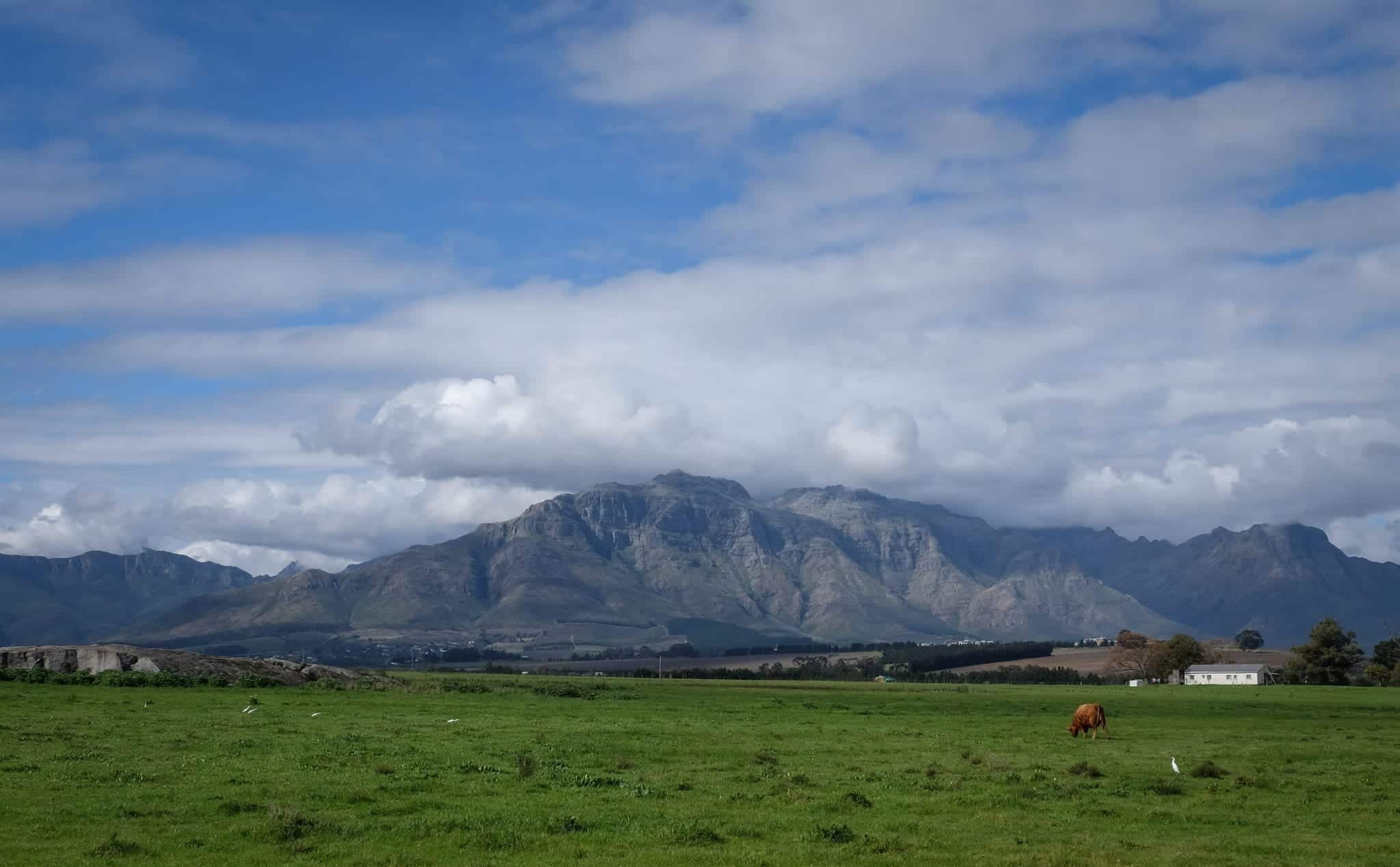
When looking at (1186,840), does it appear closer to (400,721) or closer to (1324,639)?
(400,721)

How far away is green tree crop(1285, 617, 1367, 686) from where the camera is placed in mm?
173250

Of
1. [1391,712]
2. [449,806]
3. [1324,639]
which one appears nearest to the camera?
[449,806]

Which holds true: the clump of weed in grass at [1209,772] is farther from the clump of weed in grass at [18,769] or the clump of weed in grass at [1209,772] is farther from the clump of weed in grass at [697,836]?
the clump of weed in grass at [18,769]

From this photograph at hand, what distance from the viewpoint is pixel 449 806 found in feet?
99.0

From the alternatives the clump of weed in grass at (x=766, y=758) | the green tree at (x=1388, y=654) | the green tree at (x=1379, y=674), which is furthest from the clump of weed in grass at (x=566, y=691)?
the green tree at (x=1388, y=654)

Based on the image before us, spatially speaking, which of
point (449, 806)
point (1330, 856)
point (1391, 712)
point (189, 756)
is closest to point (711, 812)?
point (449, 806)

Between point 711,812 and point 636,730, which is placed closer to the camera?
point 711,812

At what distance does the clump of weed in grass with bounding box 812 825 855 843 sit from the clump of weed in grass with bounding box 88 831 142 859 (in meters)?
15.1

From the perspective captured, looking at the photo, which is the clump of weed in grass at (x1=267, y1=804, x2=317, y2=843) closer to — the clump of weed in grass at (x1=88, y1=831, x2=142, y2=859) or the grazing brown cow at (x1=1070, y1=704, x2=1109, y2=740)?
the clump of weed in grass at (x1=88, y1=831, x2=142, y2=859)

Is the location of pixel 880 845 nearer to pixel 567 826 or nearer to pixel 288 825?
pixel 567 826

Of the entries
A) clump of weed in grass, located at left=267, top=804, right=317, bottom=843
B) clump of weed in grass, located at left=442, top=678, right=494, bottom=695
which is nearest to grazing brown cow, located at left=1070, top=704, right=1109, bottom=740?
clump of weed in grass, located at left=267, top=804, right=317, bottom=843

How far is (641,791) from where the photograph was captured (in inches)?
1325

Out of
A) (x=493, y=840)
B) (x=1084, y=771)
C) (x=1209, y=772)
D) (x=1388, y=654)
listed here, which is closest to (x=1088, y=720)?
(x=1209, y=772)

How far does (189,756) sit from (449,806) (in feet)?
41.2
